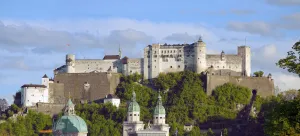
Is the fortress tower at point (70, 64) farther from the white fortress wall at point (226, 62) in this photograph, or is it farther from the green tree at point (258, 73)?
the green tree at point (258, 73)

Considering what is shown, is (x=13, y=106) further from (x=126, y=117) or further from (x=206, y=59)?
(x=206, y=59)

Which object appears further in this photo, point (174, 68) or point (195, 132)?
point (174, 68)

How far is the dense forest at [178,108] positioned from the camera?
118438mm

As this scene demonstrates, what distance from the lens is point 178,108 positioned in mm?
124125

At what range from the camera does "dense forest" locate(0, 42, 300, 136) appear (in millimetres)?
118438

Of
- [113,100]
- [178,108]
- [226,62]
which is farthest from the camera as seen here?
[226,62]

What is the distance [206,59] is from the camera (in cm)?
13112

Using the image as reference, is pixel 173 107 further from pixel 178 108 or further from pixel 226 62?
pixel 226 62

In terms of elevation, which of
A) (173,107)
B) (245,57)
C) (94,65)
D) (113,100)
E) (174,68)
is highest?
(245,57)

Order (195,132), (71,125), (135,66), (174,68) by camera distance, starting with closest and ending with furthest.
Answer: (71,125), (195,132), (174,68), (135,66)

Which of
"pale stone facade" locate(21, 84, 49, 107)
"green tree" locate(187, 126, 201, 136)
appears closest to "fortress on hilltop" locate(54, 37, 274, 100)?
"pale stone facade" locate(21, 84, 49, 107)

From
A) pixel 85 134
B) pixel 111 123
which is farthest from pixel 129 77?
pixel 85 134

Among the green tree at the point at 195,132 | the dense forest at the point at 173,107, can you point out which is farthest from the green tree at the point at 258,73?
the green tree at the point at 195,132

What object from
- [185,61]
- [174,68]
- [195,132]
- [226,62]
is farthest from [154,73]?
[195,132]
